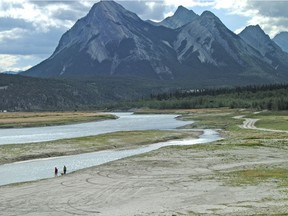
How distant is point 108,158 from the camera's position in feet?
255

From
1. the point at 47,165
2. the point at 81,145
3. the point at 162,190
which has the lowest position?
the point at 47,165

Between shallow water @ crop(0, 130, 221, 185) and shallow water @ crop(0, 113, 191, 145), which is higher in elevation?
shallow water @ crop(0, 113, 191, 145)

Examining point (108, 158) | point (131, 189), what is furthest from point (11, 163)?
point (131, 189)

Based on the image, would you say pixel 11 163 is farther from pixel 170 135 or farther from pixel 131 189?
pixel 170 135

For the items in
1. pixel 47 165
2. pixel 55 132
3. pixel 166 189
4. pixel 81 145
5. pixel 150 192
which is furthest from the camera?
pixel 55 132

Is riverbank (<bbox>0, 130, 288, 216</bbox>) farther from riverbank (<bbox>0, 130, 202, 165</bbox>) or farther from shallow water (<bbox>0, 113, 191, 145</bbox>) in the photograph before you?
shallow water (<bbox>0, 113, 191, 145</bbox>)

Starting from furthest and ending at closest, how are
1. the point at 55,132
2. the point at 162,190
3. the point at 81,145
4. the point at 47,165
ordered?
the point at 55,132 < the point at 81,145 < the point at 47,165 < the point at 162,190

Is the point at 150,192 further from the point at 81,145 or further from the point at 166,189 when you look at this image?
the point at 81,145

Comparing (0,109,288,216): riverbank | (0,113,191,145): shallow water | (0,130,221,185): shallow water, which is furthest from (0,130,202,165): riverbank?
(0,109,288,216): riverbank

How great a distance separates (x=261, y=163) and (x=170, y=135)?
172 ft

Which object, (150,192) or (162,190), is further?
(162,190)

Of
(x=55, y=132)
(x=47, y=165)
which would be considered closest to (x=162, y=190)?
(x=47, y=165)

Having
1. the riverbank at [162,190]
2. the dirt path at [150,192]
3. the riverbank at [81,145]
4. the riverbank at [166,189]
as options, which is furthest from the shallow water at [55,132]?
the dirt path at [150,192]

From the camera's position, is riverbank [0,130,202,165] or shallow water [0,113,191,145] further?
shallow water [0,113,191,145]
